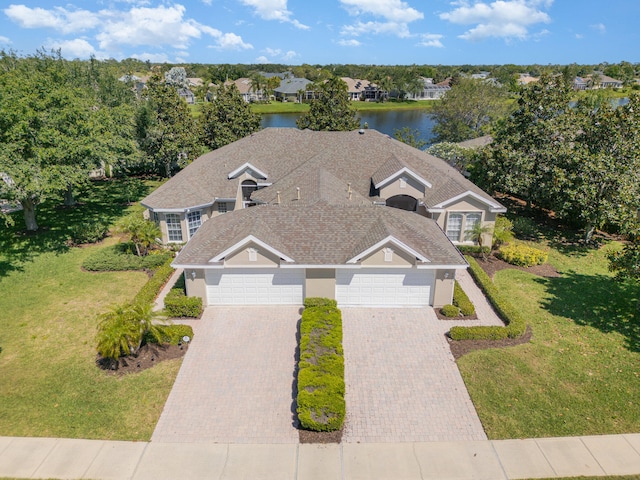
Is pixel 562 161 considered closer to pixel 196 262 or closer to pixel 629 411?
pixel 629 411

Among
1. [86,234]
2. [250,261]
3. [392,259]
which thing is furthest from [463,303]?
[86,234]

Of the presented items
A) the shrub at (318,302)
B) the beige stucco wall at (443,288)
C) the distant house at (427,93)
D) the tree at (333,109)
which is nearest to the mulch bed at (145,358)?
the shrub at (318,302)

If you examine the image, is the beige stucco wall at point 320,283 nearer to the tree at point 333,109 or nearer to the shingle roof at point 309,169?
the shingle roof at point 309,169

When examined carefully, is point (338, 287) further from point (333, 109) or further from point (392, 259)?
point (333, 109)

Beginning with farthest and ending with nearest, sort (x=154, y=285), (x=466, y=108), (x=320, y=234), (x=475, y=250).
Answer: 1. (x=466, y=108)
2. (x=475, y=250)
3. (x=154, y=285)
4. (x=320, y=234)

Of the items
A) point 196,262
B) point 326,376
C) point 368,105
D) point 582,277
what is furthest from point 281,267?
point 368,105

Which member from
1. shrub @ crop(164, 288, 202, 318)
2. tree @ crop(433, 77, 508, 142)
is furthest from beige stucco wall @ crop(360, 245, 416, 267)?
tree @ crop(433, 77, 508, 142)

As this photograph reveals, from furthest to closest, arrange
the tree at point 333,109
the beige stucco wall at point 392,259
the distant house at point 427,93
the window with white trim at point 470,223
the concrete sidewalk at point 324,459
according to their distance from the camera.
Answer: the distant house at point 427,93 → the tree at point 333,109 → the window with white trim at point 470,223 → the beige stucco wall at point 392,259 → the concrete sidewalk at point 324,459
